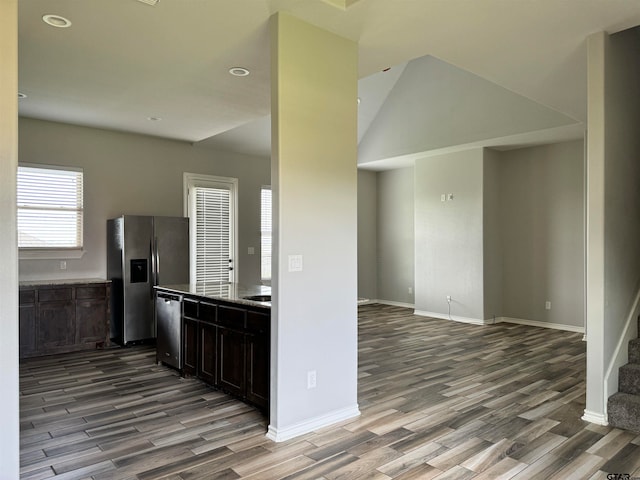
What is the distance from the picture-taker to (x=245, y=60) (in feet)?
12.7

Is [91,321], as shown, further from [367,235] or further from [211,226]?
[367,235]

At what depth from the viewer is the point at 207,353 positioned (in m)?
4.05

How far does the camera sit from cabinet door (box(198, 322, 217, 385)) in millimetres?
3965

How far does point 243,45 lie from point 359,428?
9.81 ft

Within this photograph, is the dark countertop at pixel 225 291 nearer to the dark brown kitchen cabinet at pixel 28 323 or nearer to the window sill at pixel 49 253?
the dark brown kitchen cabinet at pixel 28 323

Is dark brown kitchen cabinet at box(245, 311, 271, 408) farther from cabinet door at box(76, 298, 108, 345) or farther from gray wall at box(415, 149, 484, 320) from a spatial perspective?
gray wall at box(415, 149, 484, 320)

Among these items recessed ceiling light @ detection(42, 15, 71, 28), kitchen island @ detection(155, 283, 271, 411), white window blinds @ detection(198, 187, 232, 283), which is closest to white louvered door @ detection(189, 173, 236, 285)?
white window blinds @ detection(198, 187, 232, 283)

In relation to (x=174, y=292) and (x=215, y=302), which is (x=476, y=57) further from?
(x=174, y=292)

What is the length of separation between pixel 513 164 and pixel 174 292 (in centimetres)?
568

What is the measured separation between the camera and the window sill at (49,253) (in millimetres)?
5668

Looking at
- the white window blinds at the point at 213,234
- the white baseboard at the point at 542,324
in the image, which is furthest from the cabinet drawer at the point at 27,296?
the white baseboard at the point at 542,324

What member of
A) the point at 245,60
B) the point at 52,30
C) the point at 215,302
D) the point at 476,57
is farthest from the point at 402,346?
the point at 52,30

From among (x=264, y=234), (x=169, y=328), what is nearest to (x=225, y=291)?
(x=169, y=328)

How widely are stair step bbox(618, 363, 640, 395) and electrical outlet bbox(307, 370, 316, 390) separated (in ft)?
7.70
